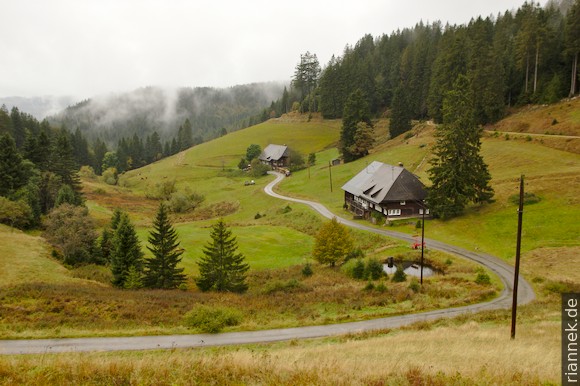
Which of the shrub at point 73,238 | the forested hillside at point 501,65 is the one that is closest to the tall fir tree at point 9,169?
the shrub at point 73,238

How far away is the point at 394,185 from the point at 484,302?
28.5m

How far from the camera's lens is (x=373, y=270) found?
41.1m

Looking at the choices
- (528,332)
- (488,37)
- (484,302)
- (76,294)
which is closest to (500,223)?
(484,302)

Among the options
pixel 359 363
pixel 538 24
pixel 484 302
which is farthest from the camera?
pixel 538 24

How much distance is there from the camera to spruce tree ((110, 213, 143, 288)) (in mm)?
38156

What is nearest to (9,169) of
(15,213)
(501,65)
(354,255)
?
(15,213)

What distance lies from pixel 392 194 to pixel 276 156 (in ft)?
212

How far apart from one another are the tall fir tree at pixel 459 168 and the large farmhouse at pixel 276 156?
65306mm

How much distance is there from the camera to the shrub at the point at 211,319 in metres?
24.0

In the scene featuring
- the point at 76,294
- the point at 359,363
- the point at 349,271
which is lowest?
the point at 349,271

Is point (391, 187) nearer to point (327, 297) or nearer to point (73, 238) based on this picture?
point (327, 297)

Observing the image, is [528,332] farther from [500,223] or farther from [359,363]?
[500,223]

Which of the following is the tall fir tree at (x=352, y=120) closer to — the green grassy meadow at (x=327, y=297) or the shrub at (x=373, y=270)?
the green grassy meadow at (x=327, y=297)

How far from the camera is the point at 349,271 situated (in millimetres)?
43250
